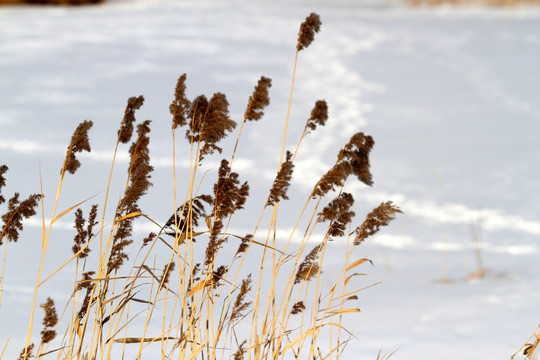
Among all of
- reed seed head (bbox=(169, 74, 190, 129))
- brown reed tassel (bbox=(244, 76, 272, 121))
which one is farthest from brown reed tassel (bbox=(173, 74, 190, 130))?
brown reed tassel (bbox=(244, 76, 272, 121))

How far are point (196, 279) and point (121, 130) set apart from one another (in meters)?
0.39

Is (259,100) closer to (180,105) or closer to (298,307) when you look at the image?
(180,105)

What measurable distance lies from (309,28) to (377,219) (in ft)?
1.47

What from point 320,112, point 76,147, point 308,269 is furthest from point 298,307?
point 76,147

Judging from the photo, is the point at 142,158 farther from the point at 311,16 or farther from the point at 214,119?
the point at 311,16

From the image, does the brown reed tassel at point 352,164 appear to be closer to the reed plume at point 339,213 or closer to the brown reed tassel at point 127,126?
the reed plume at point 339,213

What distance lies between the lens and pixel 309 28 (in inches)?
69.6

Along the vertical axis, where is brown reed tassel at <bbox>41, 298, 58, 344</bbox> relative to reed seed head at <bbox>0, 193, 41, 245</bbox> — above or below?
below

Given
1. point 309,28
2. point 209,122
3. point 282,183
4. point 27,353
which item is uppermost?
point 309,28

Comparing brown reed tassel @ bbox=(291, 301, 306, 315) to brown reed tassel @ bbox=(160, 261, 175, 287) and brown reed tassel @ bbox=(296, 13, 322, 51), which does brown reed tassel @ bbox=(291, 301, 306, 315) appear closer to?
brown reed tassel @ bbox=(160, 261, 175, 287)

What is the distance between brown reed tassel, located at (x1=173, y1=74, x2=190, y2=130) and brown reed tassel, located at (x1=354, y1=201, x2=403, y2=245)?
47 cm

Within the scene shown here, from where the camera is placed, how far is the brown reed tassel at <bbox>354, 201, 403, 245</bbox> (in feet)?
5.77

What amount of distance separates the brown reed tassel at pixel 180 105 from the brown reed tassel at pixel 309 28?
27cm

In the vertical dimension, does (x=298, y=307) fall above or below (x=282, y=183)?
below
